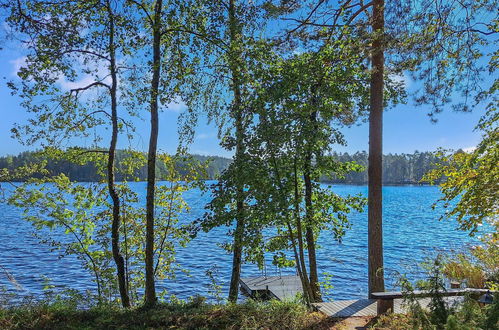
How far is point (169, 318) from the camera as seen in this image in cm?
544

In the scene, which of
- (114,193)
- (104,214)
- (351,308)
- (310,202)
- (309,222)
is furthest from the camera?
(104,214)

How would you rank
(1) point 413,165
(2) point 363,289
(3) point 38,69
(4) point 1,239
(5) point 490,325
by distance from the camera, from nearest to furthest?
(5) point 490,325, (3) point 38,69, (2) point 363,289, (4) point 1,239, (1) point 413,165

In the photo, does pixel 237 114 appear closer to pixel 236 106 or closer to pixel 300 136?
pixel 236 106

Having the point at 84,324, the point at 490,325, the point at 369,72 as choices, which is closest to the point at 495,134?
the point at 490,325

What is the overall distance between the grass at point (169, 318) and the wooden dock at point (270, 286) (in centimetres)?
696

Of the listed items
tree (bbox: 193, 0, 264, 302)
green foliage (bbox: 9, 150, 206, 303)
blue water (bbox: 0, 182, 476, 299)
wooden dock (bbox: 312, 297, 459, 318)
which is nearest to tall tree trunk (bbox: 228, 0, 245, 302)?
tree (bbox: 193, 0, 264, 302)

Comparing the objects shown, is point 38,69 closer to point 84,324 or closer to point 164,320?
point 84,324

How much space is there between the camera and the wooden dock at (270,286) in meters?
12.9

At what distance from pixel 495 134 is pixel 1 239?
23.0 metres

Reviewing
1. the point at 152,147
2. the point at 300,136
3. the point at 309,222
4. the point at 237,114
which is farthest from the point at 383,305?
the point at 152,147

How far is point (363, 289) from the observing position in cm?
1325

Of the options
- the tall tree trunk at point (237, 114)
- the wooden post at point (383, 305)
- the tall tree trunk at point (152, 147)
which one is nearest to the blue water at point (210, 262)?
the wooden post at point (383, 305)

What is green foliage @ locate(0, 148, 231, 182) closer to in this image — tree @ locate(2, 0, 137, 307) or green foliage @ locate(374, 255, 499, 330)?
tree @ locate(2, 0, 137, 307)

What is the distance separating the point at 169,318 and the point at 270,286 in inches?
346
